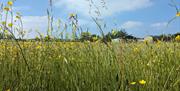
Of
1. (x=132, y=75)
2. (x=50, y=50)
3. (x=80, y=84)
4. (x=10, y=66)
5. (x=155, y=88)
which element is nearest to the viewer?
(x=155, y=88)

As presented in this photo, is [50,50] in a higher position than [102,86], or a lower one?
higher

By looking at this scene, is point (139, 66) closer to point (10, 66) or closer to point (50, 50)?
point (50, 50)

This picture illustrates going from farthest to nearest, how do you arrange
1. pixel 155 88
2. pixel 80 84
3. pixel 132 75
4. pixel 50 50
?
1. pixel 50 50
2. pixel 132 75
3. pixel 80 84
4. pixel 155 88

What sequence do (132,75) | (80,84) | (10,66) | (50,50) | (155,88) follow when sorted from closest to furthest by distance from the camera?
1. (155,88)
2. (80,84)
3. (132,75)
4. (10,66)
5. (50,50)

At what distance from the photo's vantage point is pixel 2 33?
3723mm

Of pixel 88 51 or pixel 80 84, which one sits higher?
pixel 88 51

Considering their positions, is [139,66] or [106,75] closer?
[106,75]

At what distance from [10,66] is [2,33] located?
1.21 feet

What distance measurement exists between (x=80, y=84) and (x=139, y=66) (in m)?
0.86

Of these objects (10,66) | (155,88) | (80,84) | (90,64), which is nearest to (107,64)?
(90,64)

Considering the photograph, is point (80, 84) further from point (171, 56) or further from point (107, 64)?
point (171, 56)

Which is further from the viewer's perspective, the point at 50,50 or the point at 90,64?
the point at 50,50

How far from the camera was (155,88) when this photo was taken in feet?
9.45

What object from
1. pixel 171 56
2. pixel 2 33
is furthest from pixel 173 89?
pixel 2 33
